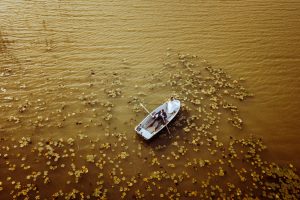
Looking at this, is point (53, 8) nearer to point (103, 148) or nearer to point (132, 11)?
point (132, 11)

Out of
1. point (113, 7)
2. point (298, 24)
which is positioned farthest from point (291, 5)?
point (113, 7)

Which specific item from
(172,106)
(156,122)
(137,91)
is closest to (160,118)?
(156,122)

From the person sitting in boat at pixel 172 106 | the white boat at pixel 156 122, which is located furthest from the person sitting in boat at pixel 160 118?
the person sitting in boat at pixel 172 106

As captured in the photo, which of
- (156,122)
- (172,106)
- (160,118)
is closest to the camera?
(156,122)

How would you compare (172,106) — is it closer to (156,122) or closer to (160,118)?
(160,118)

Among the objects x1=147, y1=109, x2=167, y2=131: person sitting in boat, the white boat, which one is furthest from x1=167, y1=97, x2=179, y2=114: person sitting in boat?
x1=147, y1=109, x2=167, y2=131: person sitting in boat

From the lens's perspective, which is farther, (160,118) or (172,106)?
(172,106)
